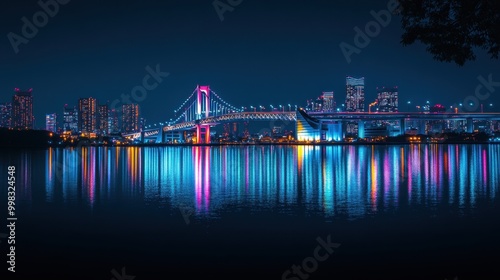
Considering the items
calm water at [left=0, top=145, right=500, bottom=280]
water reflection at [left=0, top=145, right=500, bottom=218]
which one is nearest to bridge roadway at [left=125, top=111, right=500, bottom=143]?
water reflection at [left=0, top=145, right=500, bottom=218]

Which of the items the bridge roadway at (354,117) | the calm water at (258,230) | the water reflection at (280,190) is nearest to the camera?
the calm water at (258,230)

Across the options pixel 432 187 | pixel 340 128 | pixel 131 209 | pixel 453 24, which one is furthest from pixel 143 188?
pixel 340 128

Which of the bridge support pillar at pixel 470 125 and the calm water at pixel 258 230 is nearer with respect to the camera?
the calm water at pixel 258 230

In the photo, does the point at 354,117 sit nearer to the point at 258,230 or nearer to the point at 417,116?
the point at 417,116

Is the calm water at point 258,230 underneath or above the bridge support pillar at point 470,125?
underneath

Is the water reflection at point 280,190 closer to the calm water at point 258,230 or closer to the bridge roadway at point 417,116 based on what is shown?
the calm water at point 258,230

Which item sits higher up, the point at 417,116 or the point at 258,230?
the point at 417,116

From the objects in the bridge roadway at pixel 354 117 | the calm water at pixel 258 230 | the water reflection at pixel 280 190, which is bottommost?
the calm water at pixel 258 230

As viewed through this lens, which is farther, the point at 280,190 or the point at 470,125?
the point at 470,125

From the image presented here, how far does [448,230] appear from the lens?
32.8 feet

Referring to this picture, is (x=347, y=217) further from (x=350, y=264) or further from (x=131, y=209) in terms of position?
(x=131, y=209)

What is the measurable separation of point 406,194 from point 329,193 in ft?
6.39

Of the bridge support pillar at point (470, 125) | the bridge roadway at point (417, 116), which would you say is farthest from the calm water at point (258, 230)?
the bridge support pillar at point (470, 125)

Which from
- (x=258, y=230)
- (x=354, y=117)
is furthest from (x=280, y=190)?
(x=354, y=117)
